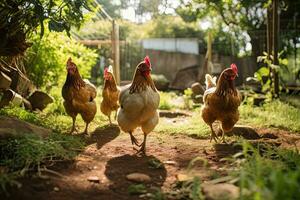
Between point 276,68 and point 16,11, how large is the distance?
6302 millimetres

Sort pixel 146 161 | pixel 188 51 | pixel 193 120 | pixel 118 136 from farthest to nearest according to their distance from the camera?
pixel 188 51, pixel 193 120, pixel 118 136, pixel 146 161

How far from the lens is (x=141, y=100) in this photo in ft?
17.1

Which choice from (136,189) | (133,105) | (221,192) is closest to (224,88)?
(133,105)

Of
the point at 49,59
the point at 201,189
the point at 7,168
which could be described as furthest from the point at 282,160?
the point at 49,59

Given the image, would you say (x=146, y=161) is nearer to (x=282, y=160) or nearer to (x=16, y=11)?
(x=282, y=160)

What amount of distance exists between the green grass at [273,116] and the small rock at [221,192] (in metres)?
4.27

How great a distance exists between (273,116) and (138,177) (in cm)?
507

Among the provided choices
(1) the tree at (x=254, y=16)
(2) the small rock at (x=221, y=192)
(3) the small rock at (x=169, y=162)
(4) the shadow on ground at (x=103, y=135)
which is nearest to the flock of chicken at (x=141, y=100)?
(4) the shadow on ground at (x=103, y=135)

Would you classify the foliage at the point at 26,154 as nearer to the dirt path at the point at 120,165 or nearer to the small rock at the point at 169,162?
the dirt path at the point at 120,165

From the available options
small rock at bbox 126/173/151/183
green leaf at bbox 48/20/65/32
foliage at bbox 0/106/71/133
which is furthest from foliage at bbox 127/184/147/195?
foliage at bbox 0/106/71/133

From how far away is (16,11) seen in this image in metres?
5.60

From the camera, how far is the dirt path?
141 inches

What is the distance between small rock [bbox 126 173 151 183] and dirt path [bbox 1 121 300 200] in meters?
0.05

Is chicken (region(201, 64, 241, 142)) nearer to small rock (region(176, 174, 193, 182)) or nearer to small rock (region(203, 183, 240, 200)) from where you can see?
small rock (region(176, 174, 193, 182))
